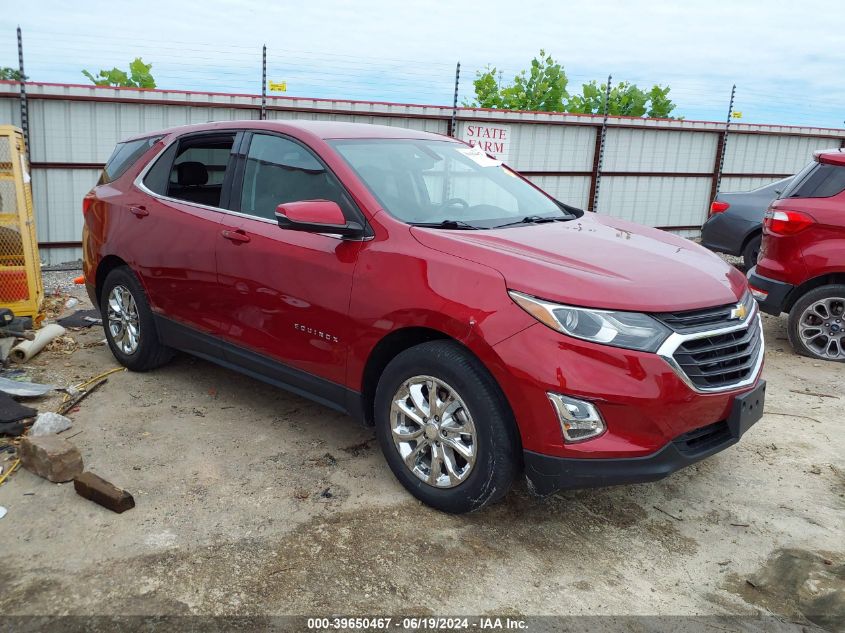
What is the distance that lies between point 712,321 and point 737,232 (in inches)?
303

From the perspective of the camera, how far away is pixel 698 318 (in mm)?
3232

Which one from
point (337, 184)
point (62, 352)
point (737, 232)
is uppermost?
point (337, 184)

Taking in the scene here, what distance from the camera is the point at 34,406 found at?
488 centimetres

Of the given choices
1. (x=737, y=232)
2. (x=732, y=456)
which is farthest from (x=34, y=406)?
(x=737, y=232)

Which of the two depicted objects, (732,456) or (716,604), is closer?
(716,604)

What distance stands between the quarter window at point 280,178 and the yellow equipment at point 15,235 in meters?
3.32

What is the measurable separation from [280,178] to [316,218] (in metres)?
0.79

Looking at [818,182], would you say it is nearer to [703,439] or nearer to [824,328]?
[824,328]

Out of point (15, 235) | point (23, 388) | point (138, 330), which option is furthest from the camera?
point (15, 235)

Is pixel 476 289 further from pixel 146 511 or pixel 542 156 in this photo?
pixel 542 156

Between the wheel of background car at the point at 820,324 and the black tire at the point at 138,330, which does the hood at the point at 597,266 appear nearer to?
the black tire at the point at 138,330

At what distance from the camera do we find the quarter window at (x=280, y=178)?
402cm

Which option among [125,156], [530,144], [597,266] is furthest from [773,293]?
[530,144]

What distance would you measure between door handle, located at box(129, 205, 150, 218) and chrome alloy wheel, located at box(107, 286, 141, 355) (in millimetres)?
549
